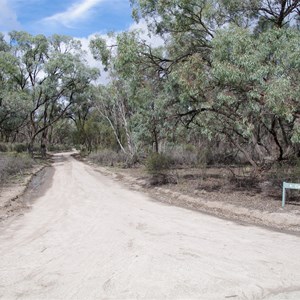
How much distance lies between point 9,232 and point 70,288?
4.52 meters

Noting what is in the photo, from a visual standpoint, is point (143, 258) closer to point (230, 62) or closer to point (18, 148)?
point (230, 62)

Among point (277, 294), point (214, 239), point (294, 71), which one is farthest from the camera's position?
point (294, 71)

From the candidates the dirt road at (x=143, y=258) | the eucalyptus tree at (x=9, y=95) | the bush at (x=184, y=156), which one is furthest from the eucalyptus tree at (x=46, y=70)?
the dirt road at (x=143, y=258)

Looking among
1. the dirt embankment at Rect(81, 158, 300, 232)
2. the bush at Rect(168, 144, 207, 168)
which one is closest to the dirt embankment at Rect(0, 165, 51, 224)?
the dirt embankment at Rect(81, 158, 300, 232)

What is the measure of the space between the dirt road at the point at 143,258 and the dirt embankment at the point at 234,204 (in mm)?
1026

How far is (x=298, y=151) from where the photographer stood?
1911 centimetres

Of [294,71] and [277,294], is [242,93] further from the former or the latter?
[277,294]

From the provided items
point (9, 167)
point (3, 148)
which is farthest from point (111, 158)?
point (3, 148)

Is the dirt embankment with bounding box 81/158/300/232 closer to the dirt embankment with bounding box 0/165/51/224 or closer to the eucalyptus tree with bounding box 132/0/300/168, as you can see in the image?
the eucalyptus tree with bounding box 132/0/300/168

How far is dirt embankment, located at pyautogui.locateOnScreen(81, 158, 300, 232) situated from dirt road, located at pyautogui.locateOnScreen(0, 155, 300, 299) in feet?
3.37

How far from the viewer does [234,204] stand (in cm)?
1309

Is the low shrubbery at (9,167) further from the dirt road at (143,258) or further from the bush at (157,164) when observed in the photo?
the dirt road at (143,258)

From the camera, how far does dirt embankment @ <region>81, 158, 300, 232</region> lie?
10.7m

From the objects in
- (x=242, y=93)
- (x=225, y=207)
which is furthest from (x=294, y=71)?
(x=225, y=207)
